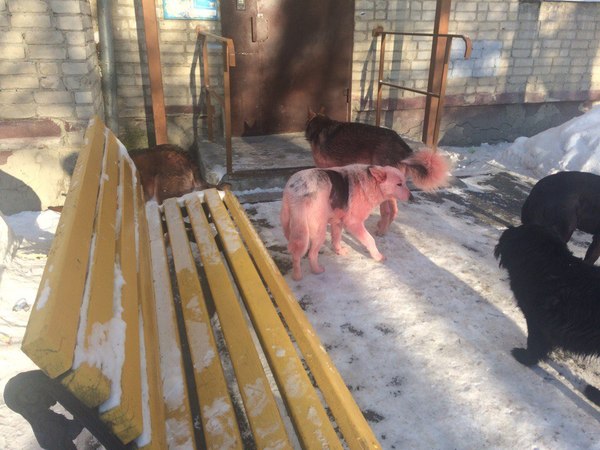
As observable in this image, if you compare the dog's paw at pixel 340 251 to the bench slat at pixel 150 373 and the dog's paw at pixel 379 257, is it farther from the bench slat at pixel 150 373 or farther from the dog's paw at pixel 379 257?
the bench slat at pixel 150 373

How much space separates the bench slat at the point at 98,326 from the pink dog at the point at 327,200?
→ 1.54m

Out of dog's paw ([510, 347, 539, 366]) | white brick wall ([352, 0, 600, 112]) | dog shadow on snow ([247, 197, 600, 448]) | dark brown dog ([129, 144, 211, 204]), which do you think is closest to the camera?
dog shadow on snow ([247, 197, 600, 448])

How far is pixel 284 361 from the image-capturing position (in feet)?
5.78

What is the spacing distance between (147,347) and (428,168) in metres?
2.85

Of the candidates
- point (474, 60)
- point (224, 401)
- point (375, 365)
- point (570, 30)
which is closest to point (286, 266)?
point (375, 365)

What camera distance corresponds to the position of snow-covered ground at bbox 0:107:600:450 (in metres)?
2.17

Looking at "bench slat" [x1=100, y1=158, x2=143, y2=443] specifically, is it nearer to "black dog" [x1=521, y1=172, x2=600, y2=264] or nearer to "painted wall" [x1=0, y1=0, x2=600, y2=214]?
"black dog" [x1=521, y1=172, x2=600, y2=264]

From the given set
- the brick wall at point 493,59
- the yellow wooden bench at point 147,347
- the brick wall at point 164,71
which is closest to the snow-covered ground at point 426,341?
the yellow wooden bench at point 147,347

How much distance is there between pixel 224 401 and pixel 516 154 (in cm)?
686

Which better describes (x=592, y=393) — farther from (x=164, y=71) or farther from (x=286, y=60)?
(x=164, y=71)

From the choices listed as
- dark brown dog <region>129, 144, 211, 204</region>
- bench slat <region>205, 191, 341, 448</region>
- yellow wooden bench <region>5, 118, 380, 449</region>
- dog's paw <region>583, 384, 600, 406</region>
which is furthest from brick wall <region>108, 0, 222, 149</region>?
dog's paw <region>583, 384, 600, 406</region>

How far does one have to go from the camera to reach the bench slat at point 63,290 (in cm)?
88

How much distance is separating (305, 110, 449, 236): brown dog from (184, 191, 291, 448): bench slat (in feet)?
6.55

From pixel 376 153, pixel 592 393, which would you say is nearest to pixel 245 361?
pixel 592 393
